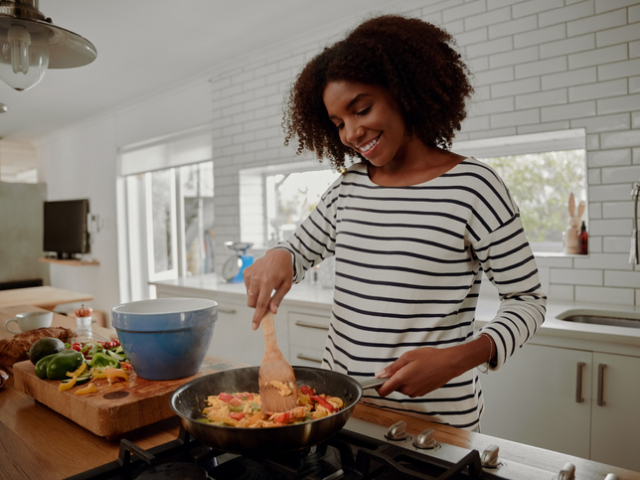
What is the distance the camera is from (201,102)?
415cm

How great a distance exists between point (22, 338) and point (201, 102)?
3.05 meters

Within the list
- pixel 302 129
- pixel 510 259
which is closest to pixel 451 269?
pixel 510 259

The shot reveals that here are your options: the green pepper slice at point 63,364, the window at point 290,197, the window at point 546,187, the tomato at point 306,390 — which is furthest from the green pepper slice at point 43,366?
the window at point 290,197

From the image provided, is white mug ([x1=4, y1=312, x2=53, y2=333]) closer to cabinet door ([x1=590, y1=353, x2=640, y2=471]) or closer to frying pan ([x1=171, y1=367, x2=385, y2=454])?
frying pan ([x1=171, y1=367, x2=385, y2=454])

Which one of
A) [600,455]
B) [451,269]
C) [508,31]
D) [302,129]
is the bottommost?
[600,455]

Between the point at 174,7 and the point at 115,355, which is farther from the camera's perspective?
the point at 174,7

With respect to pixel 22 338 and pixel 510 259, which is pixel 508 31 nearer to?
pixel 510 259

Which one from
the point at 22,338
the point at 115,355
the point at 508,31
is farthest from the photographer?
the point at 508,31

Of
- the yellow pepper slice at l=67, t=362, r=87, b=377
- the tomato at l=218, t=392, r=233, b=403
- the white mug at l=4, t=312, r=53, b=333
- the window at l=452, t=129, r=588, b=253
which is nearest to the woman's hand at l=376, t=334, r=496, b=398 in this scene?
the tomato at l=218, t=392, r=233, b=403

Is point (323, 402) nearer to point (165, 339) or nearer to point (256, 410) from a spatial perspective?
point (256, 410)

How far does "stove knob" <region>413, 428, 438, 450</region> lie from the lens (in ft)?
2.43

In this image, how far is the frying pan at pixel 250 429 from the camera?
63cm

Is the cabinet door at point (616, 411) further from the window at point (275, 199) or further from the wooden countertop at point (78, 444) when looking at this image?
the window at point (275, 199)

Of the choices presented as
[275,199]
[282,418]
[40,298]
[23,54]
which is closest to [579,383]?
[282,418]
